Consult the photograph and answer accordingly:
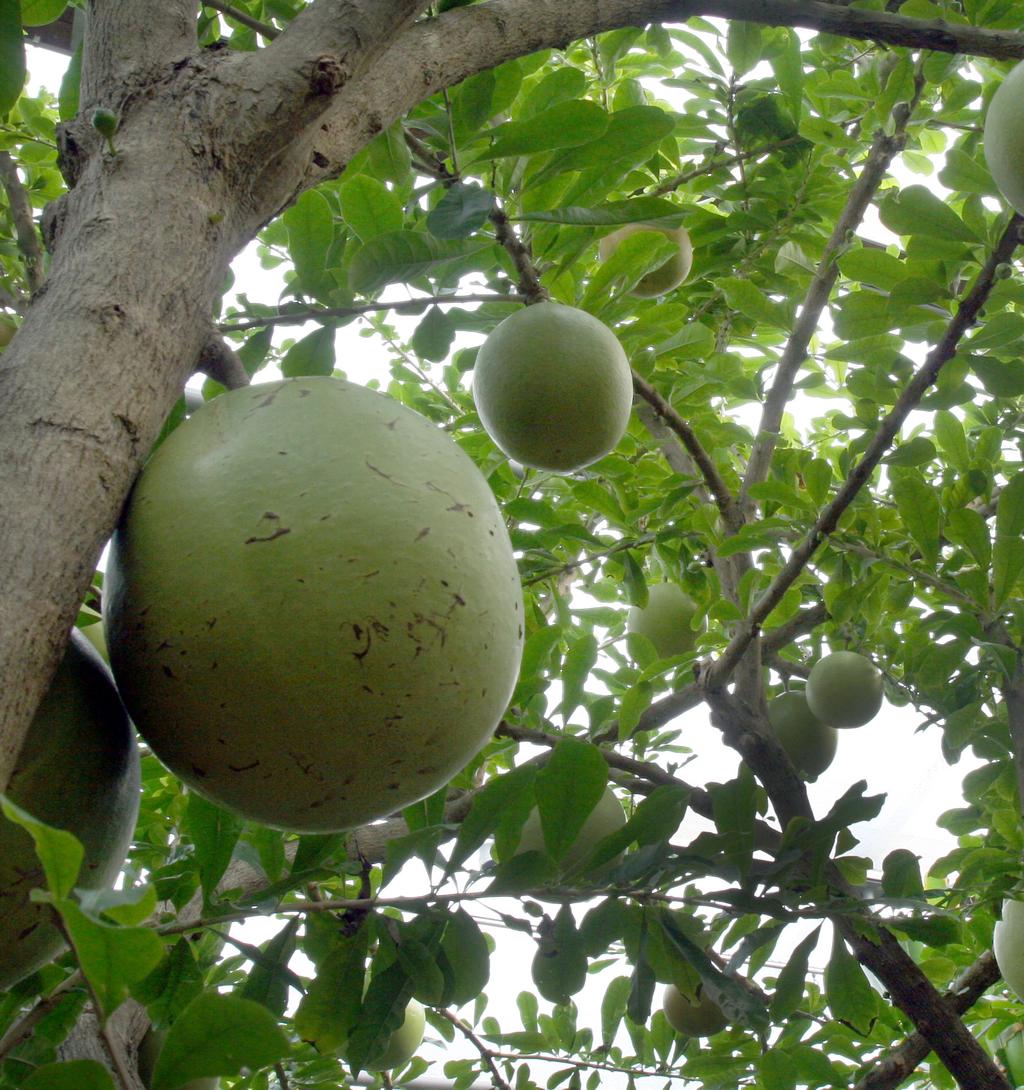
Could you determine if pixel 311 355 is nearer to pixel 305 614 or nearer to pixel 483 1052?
pixel 305 614

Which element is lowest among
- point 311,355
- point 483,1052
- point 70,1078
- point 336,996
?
point 70,1078

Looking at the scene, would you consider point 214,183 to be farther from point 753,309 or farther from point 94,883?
point 753,309

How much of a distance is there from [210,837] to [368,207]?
2.19ft

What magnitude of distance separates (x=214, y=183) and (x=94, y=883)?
50 cm

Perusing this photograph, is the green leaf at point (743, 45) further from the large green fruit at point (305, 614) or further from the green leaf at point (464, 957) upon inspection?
the green leaf at point (464, 957)

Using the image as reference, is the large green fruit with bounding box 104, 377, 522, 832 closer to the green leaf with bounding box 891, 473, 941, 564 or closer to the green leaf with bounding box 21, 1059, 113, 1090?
the green leaf with bounding box 21, 1059, 113, 1090

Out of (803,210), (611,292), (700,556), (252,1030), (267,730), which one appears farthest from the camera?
(700,556)

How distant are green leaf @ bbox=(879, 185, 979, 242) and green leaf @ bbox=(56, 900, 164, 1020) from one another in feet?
3.94

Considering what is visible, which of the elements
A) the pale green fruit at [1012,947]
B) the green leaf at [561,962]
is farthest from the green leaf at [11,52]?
the pale green fruit at [1012,947]

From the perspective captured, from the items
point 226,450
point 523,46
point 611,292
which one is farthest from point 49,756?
point 611,292

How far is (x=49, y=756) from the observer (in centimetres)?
66

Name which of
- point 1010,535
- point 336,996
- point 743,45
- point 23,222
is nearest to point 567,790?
point 336,996

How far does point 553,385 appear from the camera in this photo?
4.07ft

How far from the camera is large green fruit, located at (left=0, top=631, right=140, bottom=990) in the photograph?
25.3 inches
